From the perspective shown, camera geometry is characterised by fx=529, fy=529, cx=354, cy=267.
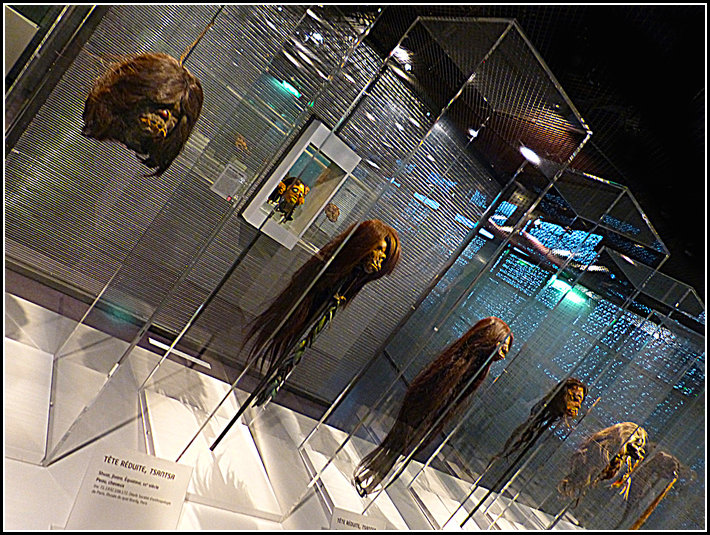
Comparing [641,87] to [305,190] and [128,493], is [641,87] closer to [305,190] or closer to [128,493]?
[305,190]

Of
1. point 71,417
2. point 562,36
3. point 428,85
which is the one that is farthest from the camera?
point 562,36

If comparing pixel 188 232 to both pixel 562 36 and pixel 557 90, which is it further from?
pixel 562 36

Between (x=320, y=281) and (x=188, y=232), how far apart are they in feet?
1.44

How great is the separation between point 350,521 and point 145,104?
1.33 metres

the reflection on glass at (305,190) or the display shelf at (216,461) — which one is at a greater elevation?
the reflection on glass at (305,190)

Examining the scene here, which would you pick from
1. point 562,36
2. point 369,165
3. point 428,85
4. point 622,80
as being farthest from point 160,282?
point 622,80

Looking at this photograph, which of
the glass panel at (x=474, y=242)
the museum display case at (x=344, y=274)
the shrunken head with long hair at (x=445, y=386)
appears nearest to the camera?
the museum display case at (x=344, y=274)

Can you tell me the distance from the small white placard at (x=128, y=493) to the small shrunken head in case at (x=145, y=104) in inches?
36.4

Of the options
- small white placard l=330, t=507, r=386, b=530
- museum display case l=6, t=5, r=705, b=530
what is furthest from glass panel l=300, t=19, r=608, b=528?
small white placard l=330, t=507, r=386, b=530

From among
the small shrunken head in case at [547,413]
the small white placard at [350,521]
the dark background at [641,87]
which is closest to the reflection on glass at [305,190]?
the dark background at [641,87]

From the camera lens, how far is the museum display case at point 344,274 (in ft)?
5.03

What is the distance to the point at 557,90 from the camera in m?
1.80

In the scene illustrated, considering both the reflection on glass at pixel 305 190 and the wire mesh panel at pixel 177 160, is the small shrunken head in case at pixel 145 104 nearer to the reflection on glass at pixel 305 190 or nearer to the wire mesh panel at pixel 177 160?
the wire mesh panel at pixel 177 160

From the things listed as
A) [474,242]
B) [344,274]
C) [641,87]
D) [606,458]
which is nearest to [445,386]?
[474,242]
